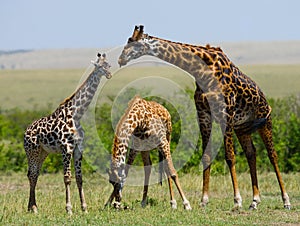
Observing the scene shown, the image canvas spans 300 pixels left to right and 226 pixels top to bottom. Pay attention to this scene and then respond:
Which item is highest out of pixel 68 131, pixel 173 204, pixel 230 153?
pixel 68 131

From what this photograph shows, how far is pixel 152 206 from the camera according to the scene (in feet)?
39.5

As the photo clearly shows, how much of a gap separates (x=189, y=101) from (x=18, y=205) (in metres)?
7.92

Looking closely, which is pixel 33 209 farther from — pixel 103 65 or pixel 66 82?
pixel 66 82

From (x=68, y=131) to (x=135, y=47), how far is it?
66.2 inches

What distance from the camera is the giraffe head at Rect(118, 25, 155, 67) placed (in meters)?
11.1

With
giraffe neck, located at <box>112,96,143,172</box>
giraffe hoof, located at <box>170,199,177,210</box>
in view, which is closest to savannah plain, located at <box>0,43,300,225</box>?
giraffe hoof, located at <box>170,199,177,210</box>

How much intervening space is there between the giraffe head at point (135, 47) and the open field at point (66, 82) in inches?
1834

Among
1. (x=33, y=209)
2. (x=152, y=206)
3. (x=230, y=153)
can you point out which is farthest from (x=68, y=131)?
(x=230, y=153)

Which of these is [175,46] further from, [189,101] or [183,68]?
[189,101]

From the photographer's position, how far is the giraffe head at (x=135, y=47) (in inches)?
437

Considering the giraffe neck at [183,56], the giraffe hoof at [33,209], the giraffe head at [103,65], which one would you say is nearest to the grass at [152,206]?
the giraffe hoof at [33,209]

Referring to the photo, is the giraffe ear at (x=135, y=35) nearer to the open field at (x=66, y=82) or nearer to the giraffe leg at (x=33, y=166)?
the giraffe leg at (x=33, y=166)

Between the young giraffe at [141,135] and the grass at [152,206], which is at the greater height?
the young giraffe at [141,135]

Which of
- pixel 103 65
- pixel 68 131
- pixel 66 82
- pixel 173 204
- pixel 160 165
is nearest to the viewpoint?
pixel 68 131
